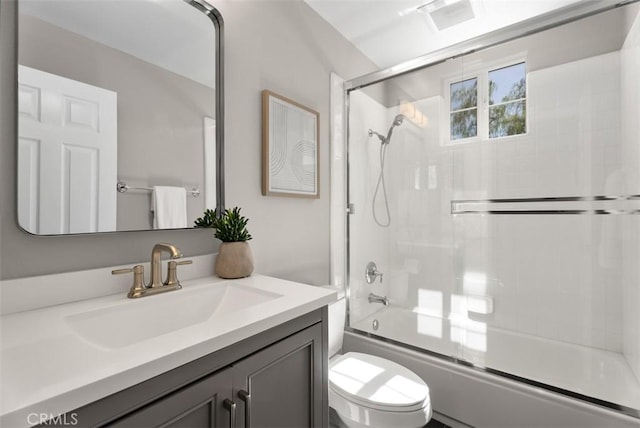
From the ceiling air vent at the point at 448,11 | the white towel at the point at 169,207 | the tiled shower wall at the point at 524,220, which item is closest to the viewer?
the white towel at the point at 169,207

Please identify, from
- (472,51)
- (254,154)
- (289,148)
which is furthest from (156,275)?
(472,51)

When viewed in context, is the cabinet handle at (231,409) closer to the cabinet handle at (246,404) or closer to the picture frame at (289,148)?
the cabinet handle at (246,404)

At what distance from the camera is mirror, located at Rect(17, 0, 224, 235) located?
85 centimetres

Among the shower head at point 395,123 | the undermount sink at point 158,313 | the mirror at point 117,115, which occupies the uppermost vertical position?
the shower head at point 395,123

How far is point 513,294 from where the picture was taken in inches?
75.3

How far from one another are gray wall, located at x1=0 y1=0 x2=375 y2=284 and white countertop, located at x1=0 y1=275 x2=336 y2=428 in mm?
168

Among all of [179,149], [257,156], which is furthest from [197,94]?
[257,156]

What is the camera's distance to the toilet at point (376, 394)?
117 centimetres

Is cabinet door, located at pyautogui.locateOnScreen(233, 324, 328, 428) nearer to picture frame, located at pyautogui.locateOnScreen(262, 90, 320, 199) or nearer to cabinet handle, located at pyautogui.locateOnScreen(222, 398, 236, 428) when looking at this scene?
cabinet handle, located at pyautogui.locateOnScreen(222, 398, 236, 428)

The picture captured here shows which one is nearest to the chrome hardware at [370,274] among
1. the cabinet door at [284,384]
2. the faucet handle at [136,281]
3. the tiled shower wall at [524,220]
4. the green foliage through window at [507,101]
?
the tiled shower wall at [524,220]

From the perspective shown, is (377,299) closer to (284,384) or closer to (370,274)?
(370,274)

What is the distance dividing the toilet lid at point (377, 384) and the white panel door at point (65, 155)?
1.09 meters

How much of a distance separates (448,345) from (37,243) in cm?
192

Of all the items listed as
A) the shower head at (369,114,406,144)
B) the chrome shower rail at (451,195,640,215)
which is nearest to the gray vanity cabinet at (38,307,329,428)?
the chrome shower rail at (451,195,640,215)
